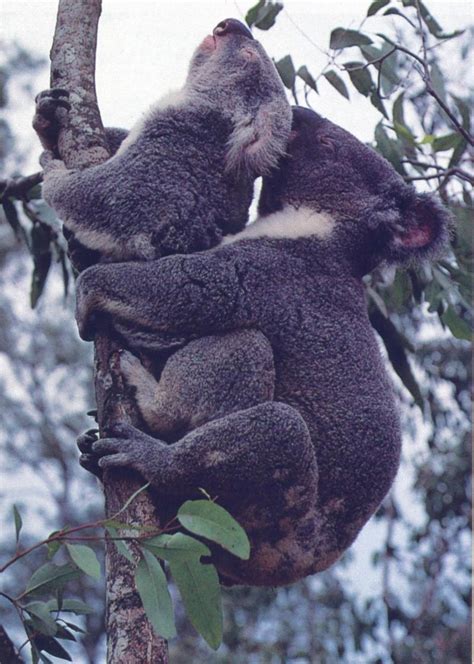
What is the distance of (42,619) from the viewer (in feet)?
7.44

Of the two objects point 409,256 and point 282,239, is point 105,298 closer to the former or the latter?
point 282,239

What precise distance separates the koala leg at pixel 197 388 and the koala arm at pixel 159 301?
78 millimetres

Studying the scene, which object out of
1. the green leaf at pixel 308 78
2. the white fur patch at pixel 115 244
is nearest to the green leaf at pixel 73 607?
the white fur patch at pixel 115 244

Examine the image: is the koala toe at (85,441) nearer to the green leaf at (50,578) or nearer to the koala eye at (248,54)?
the green leaf at (50,578)

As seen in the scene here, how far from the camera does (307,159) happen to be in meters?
3.05

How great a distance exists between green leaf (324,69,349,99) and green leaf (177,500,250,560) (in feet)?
7.10

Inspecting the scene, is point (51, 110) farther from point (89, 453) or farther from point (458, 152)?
point (458, 152)

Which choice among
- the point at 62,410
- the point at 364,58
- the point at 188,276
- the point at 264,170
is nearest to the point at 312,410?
the point at 188,276

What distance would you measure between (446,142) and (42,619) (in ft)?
7.56

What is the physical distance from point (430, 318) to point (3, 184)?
3.53 meters

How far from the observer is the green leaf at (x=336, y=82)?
11.9 ft

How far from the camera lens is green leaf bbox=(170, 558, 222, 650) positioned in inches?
72.7

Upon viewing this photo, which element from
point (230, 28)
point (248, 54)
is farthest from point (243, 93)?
point (230, 28)

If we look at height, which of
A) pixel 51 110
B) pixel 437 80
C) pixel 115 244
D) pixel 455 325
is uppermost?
pixel 437 80
